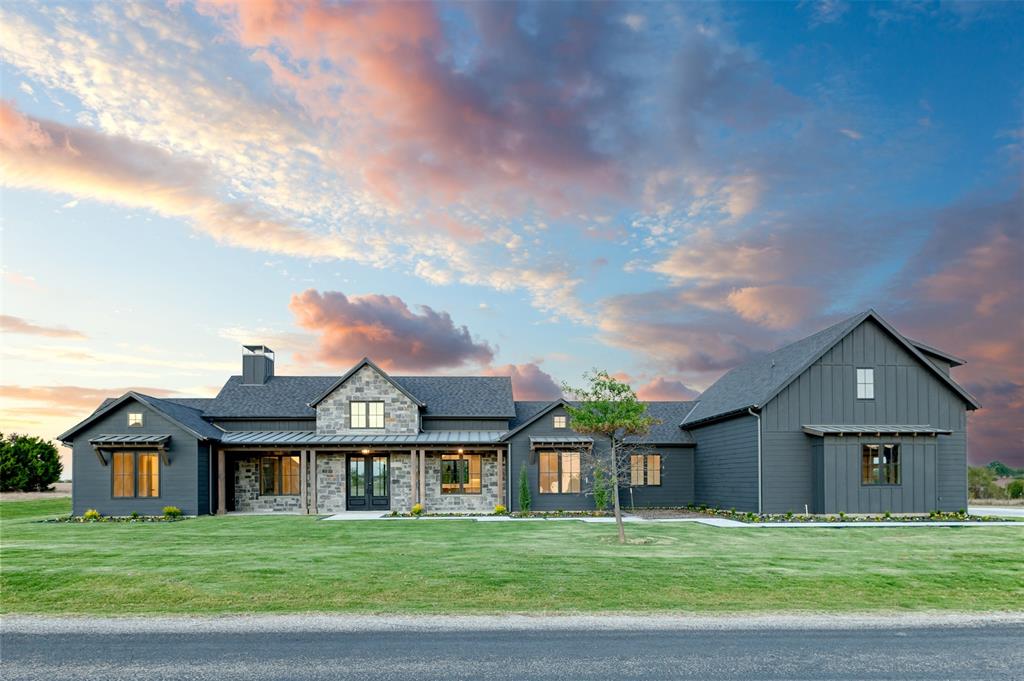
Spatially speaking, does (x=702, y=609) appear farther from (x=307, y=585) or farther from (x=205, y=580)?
(x=205, y=580)

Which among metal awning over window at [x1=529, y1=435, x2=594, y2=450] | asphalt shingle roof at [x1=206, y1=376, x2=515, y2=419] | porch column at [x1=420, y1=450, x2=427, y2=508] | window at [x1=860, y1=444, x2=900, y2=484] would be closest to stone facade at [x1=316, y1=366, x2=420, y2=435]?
asphalt shingle roof at [x1=206, y1=376, x2=515, y2=419]

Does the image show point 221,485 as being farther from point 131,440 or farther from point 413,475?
point 413,475

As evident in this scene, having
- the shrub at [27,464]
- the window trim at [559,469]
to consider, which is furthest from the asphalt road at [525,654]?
the shrub at [27,464]

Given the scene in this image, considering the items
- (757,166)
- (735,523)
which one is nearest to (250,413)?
(735,523)

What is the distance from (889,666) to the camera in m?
8.51

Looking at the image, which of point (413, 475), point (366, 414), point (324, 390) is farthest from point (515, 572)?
point (324, 390)

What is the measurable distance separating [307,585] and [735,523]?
51.7 ft

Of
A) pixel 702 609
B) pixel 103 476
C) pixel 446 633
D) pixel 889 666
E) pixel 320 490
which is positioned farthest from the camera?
pixel 320 490

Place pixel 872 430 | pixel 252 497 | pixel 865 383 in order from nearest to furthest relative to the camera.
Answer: pixel 872 430 → pixel 865 383 → pixel 252 497

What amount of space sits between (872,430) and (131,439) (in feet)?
88.2

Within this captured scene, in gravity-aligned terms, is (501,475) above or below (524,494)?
above

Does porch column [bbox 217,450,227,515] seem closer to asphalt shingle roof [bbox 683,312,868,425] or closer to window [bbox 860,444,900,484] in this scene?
asphalt shingle roof [bbox 683,312,868,425]

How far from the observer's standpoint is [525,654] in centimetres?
894

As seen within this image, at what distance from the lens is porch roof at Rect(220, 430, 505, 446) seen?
30.6 meters
